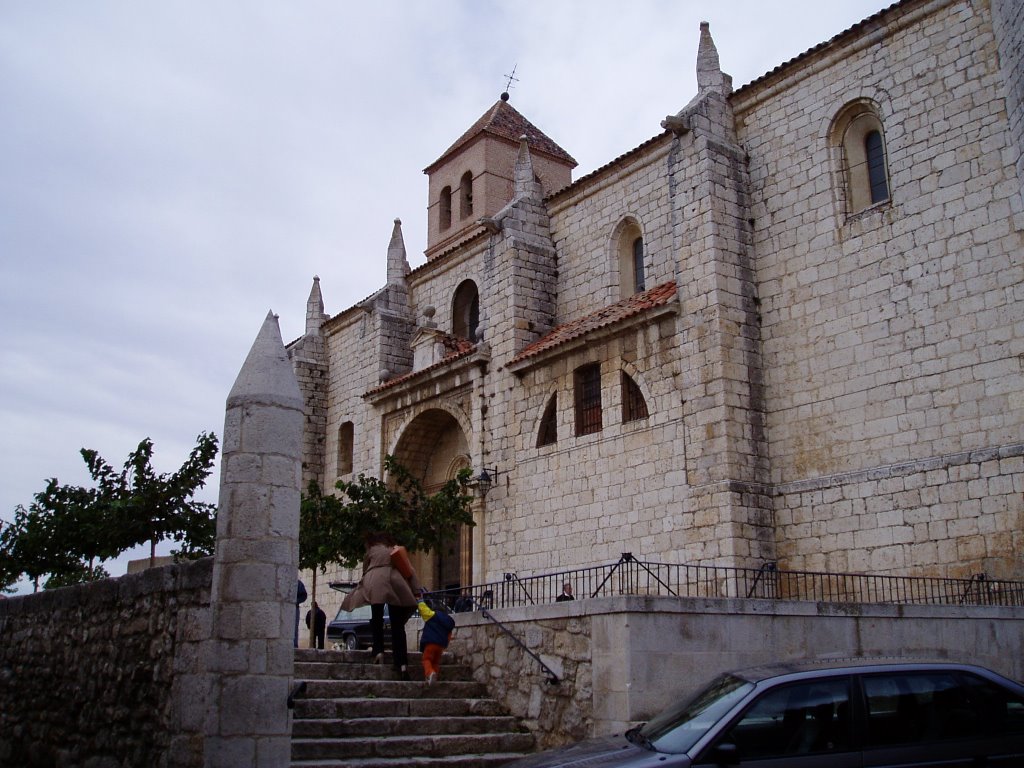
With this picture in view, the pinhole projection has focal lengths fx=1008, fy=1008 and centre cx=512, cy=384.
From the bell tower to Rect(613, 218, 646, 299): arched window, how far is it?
1065cm

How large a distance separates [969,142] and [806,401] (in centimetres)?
425

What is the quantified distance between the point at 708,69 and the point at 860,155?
330 cm

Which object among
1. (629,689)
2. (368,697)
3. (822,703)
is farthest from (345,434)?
(822,703)

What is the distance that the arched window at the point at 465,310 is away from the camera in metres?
24.1

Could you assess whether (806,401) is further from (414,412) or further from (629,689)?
(414,412)

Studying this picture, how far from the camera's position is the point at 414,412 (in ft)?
75.5

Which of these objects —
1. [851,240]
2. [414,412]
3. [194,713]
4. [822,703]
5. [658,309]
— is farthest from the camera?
[414,412]

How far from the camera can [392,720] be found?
30.0ft

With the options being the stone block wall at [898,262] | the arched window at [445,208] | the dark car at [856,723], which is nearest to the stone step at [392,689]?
the dark car at [856,723]

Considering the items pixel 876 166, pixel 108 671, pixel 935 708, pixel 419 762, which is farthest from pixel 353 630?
pixel 935 708

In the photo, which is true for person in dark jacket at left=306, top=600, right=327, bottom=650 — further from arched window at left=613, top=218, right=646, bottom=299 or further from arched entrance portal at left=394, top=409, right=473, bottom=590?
arched window at left=613, top=218, right=646, bottom=299

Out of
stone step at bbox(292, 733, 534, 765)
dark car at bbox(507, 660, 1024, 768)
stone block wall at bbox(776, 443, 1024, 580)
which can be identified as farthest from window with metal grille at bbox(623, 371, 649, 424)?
dark car at bbox(507, 660, 1024, 768)

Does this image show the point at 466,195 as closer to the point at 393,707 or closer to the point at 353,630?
the point at 353,630

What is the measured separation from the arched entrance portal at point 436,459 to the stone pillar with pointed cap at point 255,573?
46.9 feet
